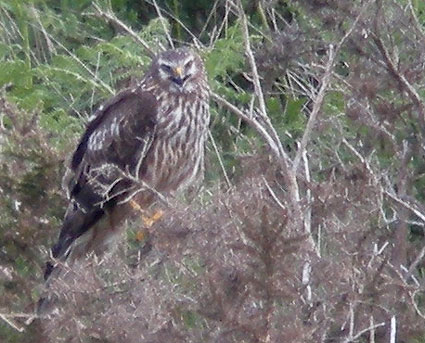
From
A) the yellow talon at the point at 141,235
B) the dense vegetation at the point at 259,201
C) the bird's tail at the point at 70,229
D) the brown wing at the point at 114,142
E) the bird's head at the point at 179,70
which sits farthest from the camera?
the bird's head at the point at 179,70

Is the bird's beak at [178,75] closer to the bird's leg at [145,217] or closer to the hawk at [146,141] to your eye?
the hawk at [146,141]

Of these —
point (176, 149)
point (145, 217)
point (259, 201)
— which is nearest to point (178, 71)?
point (176, 149)

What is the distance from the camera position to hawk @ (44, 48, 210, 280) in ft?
23.1

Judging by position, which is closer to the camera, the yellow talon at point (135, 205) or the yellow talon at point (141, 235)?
the yellow talon at point (141, 235)

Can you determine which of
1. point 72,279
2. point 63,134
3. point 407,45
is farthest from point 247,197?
point 63,134

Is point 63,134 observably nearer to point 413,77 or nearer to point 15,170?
point 15,170

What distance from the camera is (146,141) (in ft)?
23.8

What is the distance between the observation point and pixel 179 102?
7488 millimetres

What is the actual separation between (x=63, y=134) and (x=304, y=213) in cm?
239

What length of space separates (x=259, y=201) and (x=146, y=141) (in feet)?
8.55

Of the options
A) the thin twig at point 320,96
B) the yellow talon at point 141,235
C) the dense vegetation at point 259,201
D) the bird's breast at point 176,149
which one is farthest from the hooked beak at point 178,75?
the thin twig at point 320,96

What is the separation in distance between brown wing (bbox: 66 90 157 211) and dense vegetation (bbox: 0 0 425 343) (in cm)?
10

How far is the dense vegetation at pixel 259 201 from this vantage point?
15.6 feet

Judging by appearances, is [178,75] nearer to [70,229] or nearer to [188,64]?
[188,64]
